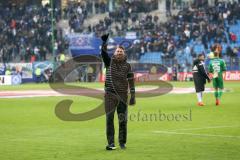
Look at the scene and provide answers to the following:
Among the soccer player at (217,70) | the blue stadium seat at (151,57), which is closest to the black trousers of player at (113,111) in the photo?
the soccer player at (217,70)

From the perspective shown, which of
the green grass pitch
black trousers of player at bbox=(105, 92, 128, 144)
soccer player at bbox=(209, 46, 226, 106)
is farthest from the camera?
soccer player at bbox=(209, 46, 226, 106)

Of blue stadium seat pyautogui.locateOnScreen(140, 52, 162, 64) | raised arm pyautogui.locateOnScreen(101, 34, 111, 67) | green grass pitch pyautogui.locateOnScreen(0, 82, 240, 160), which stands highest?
raised arm pyautogui.locateOnScreen(101, 34, 111, 67)

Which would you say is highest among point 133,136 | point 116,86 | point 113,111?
point 116,86

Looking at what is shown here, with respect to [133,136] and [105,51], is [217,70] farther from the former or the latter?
[105,51]

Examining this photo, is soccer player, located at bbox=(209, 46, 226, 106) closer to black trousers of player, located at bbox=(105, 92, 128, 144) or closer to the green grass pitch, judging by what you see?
the green grass pitch

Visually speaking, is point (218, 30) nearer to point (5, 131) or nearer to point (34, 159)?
point (5, 131)

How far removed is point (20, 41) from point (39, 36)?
1.91 metres

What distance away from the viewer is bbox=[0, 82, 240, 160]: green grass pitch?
13.4m

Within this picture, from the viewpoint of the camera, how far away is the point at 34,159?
507 inches

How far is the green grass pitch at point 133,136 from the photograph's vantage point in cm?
1339

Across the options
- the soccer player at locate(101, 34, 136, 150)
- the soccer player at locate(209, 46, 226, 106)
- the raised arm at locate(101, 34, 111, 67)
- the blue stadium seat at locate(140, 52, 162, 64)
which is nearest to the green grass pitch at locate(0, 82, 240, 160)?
the soccer player at locate(101, 34, 136, 150)

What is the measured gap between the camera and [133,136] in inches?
664

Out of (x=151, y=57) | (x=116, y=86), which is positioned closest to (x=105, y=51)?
(x=116, y=86)

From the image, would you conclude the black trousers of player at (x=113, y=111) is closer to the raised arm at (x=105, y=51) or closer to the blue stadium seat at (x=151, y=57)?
the raised arm at (x=105, y=51)
